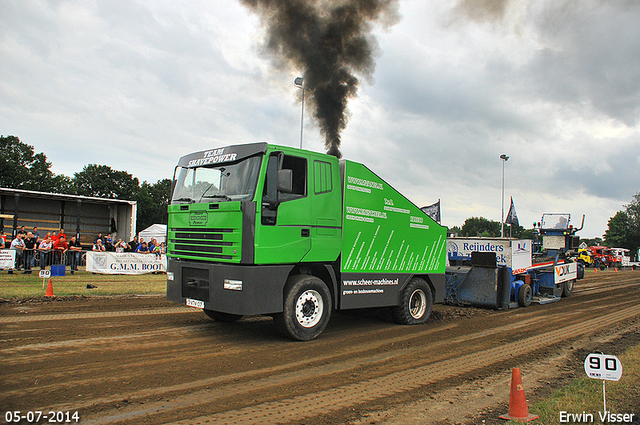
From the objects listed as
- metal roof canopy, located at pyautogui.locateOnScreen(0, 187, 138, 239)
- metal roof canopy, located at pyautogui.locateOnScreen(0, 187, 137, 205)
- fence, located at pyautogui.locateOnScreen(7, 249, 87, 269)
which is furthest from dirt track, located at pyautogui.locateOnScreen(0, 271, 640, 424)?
metal roof canopy, located at pyautogui.locateOnScreen(0, 187, 138, 239)

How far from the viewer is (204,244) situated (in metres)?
7.02

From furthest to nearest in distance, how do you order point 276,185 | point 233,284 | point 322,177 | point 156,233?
point 156,233 → point 322,177 → point 276,185 → point 233,284

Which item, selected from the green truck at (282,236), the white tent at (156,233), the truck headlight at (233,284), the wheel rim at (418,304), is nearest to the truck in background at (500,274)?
the wheel rim at (418,304)

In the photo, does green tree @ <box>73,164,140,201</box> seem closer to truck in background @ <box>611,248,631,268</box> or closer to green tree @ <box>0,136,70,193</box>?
green tree @ <box>0,136,70,193</box>

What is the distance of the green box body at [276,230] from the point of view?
652 centimetres

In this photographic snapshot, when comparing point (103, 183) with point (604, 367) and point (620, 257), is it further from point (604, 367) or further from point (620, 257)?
point (604, 367)

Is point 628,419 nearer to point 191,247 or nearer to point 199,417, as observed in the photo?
point 199,417

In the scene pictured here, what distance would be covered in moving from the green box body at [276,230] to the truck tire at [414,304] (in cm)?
30

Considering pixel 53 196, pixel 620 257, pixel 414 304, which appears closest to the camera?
pixel 414 304

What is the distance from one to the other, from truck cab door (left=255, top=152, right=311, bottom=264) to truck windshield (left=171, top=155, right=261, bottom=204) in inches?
9.9

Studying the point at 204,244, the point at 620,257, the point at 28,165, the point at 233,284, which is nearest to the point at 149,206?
the point at 28,165

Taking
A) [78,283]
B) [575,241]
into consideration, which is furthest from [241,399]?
[575,241]

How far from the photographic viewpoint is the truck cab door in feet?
21.5

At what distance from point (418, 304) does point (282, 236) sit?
4192mm
